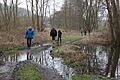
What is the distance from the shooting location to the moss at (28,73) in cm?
1397

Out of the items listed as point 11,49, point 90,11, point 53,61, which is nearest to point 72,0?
point 90,11

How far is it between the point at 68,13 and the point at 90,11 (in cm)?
1866

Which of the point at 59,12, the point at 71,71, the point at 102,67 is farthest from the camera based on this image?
the point at 59,12

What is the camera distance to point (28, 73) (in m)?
14.9

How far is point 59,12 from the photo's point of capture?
88.9 meters

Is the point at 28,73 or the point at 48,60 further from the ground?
the point at 28,73

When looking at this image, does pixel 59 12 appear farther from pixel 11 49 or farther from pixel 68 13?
pixel 11 49

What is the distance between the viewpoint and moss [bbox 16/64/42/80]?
1397 centimetres

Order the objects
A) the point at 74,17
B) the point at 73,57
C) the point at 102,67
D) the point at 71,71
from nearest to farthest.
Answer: the point at 71,71 → the point at 102,67 → the point at 73,57 → the point at 74,17

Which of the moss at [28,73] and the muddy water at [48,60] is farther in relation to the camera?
the muddy water at [48,60]

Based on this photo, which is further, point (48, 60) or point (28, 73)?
point (48, 60)

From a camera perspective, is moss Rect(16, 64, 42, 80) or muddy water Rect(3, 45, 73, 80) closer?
moss Rect(16, 64, 42, 80)

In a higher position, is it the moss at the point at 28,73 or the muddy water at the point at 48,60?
the moss at the point at 28,73

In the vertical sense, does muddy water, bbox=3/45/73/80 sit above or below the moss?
below
